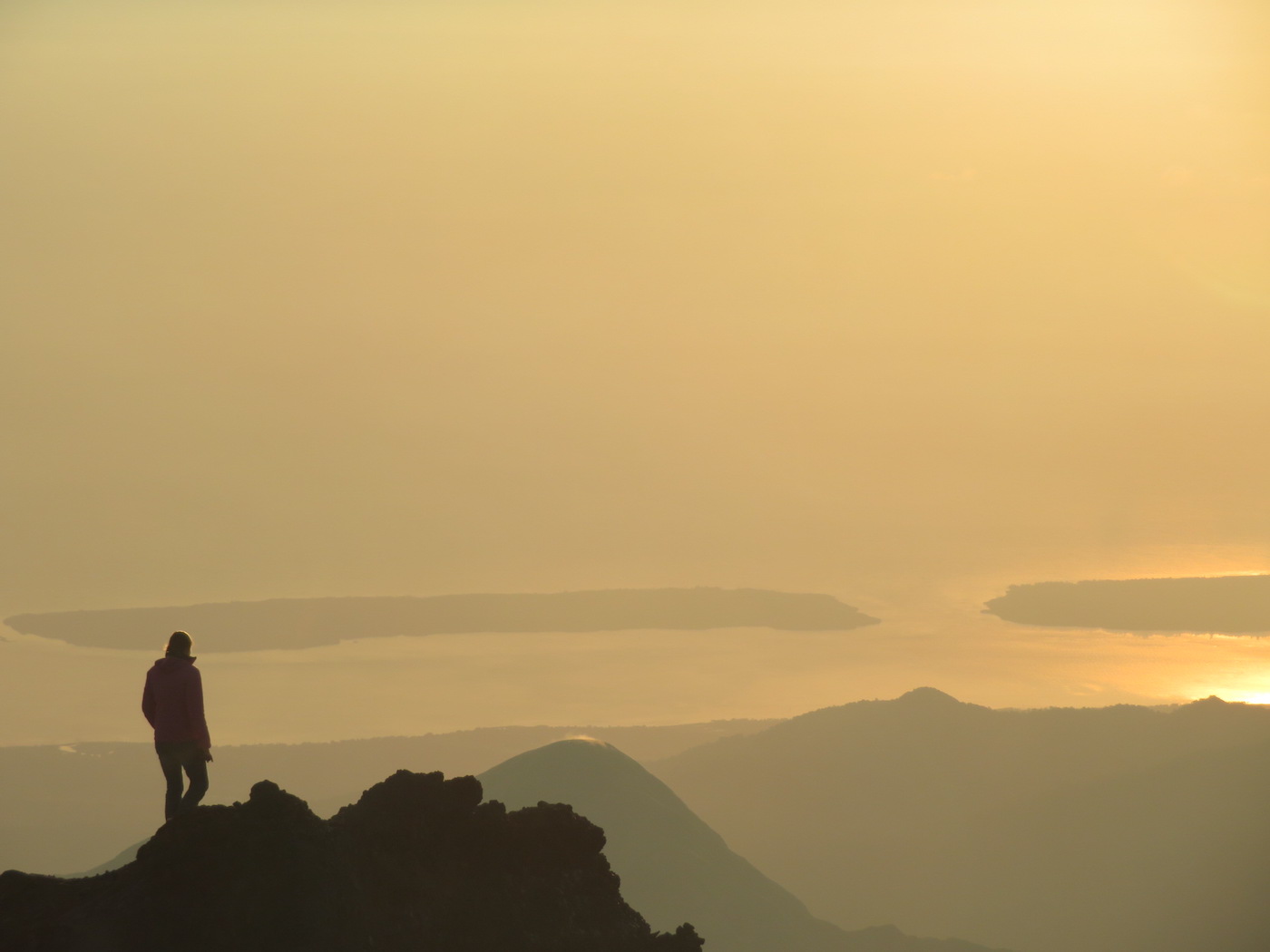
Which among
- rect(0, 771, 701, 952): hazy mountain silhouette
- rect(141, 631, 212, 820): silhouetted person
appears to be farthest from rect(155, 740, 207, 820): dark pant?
rect(0, 771, 701, 952): hazy mountain silhouette

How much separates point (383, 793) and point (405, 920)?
2.20 metres

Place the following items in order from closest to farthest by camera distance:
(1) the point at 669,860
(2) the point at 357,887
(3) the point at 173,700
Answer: (3) the point at 173,700, (2) the point at 357,887, (1) the point at 669,860

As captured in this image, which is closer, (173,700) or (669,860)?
(173,700)

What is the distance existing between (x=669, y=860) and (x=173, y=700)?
4821 inches

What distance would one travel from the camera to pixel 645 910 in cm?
12244

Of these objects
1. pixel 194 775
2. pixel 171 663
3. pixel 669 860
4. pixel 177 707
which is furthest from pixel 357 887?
pixel 669 860

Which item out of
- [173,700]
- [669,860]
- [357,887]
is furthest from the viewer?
[669,860]

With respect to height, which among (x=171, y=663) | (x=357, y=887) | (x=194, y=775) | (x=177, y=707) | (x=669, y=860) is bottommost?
(x=357, y=887)

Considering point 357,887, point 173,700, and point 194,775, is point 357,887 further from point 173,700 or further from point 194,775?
point 173,700

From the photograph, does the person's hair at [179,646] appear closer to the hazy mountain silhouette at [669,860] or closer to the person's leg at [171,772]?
the person's leg at [171,772]

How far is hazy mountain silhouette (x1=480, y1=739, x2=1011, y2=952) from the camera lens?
128875 millimetres

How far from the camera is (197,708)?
17.6 metres

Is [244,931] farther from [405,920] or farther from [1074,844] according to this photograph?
[1074,844]

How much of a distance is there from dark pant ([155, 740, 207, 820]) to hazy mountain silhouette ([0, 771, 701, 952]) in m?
0.83
